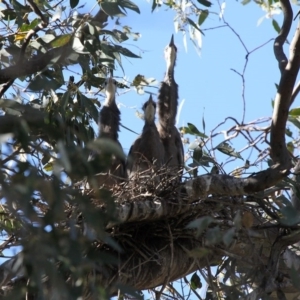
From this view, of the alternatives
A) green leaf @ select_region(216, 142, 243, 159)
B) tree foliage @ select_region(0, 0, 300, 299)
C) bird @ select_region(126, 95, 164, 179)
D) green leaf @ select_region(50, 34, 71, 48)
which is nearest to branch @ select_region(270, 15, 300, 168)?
tree foliage @ select_region(0, 0, 300, 299)

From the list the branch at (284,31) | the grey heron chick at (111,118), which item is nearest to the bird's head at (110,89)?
the grey heron chick at (111,118)

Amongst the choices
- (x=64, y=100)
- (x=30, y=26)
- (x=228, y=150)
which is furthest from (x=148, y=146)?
(x=30, y=26)

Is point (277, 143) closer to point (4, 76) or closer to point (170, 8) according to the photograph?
point (4, 76)

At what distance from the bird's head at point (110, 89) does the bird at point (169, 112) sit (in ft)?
0.91

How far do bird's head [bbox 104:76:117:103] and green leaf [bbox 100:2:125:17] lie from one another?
1143 mm

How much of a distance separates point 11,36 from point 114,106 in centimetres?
104

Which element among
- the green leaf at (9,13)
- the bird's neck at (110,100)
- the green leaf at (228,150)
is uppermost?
the green leaf at (9,13)

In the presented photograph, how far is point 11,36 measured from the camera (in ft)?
11.2

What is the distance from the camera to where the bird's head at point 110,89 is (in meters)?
4.23

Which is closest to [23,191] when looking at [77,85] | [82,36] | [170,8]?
[82,36]

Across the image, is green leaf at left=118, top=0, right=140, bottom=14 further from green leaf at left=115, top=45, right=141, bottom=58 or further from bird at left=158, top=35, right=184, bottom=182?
bird at left=158, top=35, right=184, bottom=182

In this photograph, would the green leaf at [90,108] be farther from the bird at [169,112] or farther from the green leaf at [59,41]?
the bird at [169,112]

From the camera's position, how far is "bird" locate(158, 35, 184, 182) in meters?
4.29

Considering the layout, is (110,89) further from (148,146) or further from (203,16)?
(203,16)
